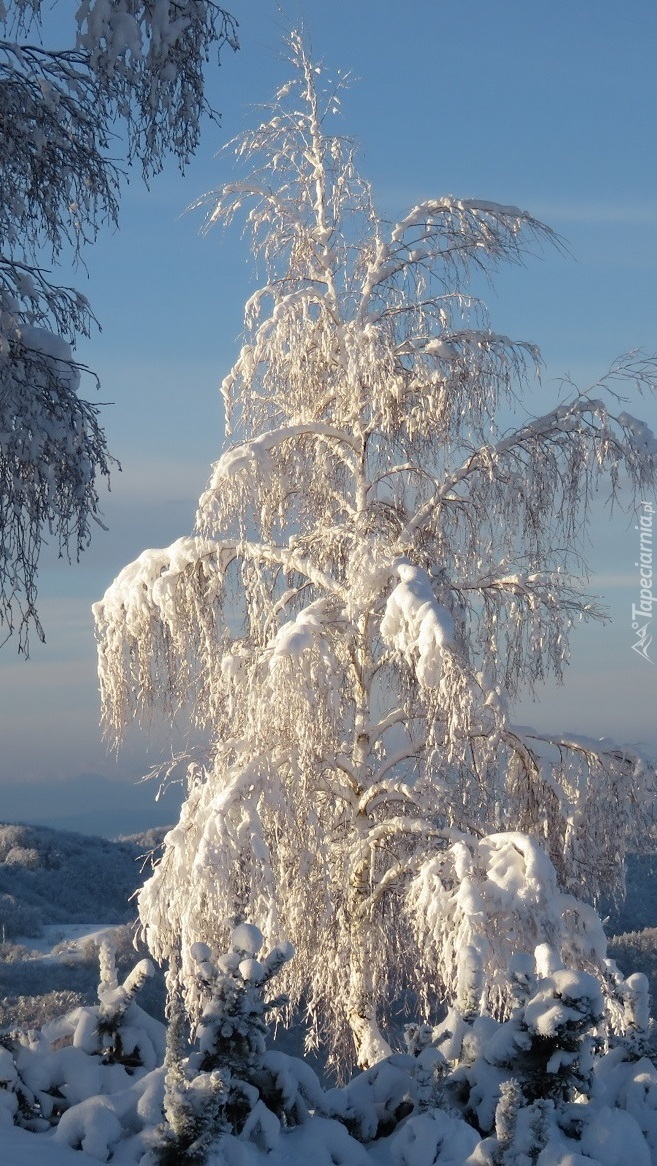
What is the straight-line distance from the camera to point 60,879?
2845 centimetres

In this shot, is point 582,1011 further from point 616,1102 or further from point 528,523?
point 528,523

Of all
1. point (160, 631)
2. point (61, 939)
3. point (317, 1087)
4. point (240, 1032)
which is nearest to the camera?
point (240, 1032)

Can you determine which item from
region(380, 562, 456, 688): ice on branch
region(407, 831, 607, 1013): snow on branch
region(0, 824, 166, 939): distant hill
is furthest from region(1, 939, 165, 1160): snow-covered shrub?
region(0, 824, 166, 939): distant hill

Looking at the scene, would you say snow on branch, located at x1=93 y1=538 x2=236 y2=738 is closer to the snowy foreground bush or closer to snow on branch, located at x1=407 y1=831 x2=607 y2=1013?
snow on branch, located at x1=407 y1=831 x2=607 y2=1013

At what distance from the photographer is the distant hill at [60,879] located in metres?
24.7

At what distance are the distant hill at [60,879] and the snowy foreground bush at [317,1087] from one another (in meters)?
19.4

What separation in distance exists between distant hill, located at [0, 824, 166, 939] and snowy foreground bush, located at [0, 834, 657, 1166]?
19.4 m

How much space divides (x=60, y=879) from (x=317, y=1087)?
25.1 meters

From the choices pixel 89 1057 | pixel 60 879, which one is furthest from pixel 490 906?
pixel 60 879

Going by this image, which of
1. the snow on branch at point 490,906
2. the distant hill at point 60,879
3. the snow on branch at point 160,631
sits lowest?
the distant hill at point 60,879

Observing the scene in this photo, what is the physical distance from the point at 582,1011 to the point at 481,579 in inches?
185

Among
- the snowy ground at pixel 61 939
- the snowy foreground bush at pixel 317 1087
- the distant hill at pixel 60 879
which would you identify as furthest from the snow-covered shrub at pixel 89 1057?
the distant hill at pixel 60 879

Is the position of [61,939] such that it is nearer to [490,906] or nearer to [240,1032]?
[490,906]

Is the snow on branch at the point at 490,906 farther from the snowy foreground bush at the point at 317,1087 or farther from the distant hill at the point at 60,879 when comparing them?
the distant hill at the point at 60,879
